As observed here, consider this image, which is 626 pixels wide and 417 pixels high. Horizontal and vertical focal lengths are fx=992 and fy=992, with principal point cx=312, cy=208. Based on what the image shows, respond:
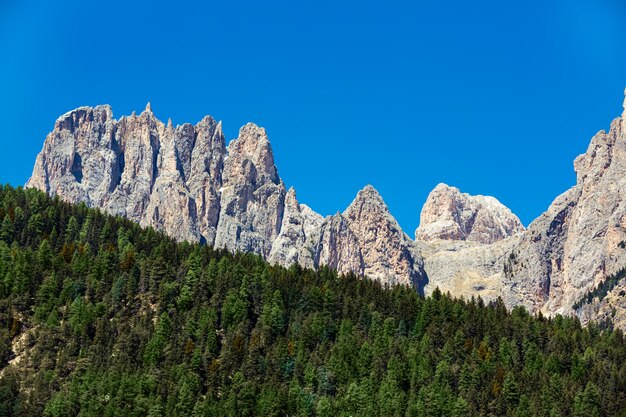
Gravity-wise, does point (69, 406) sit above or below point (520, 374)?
below

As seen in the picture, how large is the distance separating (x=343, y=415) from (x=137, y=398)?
120 feet

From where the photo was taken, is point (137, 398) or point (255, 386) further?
point (255, 386)

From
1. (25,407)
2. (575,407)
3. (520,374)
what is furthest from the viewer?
(520,374)

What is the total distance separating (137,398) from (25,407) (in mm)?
19272

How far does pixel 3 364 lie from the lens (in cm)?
19050

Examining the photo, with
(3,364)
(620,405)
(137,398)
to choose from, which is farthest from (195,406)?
(620,405)

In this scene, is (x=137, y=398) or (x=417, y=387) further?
(x=417, y=387)

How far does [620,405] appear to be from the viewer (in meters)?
191

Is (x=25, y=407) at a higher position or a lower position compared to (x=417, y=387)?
lower

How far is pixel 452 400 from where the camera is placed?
18325 cm

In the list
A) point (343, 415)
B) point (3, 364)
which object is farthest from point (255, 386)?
point (3, 364)

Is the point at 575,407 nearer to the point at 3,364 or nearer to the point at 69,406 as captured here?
the point at 69,406

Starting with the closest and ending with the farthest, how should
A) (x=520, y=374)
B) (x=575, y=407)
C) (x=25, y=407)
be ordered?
1. (x=25, y=407)
2. (x=575, y=407)
3. (x=520, y=374)

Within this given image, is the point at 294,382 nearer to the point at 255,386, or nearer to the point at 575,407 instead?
the point at 255,386
